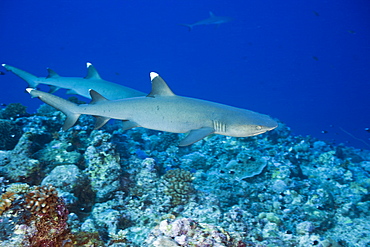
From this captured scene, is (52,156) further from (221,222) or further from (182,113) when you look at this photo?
(221,222)

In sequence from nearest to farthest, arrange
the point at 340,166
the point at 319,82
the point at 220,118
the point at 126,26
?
the point at 220,118, the point at 340,166, the point at 126,26, the point at 319,82

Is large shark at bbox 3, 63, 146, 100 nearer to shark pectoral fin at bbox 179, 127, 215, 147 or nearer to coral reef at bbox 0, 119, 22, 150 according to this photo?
coral reef at bbox 0, 119, 22, 150

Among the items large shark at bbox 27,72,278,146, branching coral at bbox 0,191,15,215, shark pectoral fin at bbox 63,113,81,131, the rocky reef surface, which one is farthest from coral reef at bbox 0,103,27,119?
branching coral at bbox 0,191,15,215

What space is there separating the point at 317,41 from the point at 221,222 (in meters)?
207

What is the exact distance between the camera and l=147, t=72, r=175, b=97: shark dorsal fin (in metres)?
4.42

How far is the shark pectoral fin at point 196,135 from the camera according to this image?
12.4 ft

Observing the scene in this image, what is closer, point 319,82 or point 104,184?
point 104,184

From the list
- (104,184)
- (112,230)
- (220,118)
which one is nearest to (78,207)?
(104,184)

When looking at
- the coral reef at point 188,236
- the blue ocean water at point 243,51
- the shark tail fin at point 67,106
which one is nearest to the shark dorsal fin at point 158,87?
the shark tail fin at point 67,106

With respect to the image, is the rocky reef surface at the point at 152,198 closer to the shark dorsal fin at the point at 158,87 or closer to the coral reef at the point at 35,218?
the coral reef at the point at 35,218

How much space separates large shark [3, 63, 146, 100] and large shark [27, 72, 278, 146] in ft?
8.82

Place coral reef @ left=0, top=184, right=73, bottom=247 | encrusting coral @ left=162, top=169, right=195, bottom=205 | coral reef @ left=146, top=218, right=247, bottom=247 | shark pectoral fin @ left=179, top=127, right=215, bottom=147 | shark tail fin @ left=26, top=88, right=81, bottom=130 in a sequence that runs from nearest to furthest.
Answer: coral reef @ left=0, top=184, right=73, bottom=247 → coral reef @ left=146, top=218, right=247, bottom=247 → shark pectoral fin @ left=179, top=127, right=215, bottom=147 → shark tail fin @ left=26, top=88, right=81, bottom=130 → encrusting coral @ left=162, top=169, right=195, bottom=205

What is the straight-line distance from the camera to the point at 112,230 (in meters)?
3.80

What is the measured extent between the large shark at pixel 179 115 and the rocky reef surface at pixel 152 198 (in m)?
1.32
